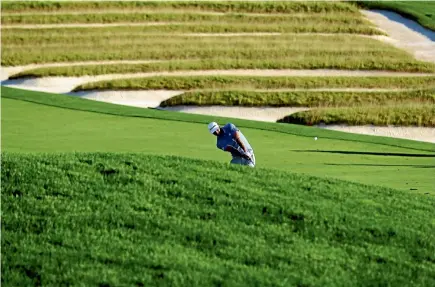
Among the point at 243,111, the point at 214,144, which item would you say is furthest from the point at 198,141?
the point at 243,111

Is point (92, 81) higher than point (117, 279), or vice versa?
point (117, 279)

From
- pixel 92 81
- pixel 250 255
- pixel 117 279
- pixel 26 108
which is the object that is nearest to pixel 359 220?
pixel 250 255

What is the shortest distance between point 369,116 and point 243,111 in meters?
3.70

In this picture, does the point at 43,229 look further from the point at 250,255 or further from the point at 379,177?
the point at 379,177

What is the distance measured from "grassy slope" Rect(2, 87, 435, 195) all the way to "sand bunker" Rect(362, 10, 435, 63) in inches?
724

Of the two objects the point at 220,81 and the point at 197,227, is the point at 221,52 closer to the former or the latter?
the point at 220,81

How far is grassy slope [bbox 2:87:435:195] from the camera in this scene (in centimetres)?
1827

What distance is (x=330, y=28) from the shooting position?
4541 cm

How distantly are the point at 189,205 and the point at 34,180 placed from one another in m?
1.76

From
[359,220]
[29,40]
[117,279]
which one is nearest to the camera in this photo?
[117,279]

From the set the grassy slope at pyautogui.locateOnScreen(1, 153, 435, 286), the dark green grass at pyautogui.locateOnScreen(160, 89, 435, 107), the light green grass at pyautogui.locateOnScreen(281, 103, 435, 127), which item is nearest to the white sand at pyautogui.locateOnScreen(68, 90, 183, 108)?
the dark green grass at pyautogui.locateOnScreen(160, 89, 435, 107)

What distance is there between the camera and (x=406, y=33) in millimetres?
46250

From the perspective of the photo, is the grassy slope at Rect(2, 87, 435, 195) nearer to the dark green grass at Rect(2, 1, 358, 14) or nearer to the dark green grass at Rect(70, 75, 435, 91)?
the dark green grass at Rect(70, 75, 435, 91)

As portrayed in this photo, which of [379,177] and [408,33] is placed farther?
[408,33]
